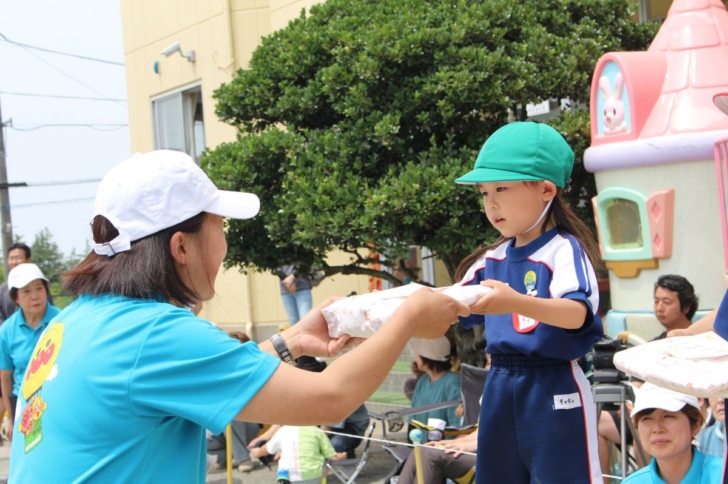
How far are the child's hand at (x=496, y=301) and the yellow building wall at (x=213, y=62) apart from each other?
30.2ft

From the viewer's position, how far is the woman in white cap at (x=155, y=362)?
1874 millimetres

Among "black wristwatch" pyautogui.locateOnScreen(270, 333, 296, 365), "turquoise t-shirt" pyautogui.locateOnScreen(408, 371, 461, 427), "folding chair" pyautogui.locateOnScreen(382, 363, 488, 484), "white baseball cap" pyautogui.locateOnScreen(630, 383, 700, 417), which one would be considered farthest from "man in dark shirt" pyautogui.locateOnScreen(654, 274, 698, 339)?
"black wristwatch" pyautogui.locateOnScreen(270, 333, 296, 365)

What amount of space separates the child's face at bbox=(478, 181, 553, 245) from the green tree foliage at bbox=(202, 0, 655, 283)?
2.84 meters

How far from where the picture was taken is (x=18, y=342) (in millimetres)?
7215

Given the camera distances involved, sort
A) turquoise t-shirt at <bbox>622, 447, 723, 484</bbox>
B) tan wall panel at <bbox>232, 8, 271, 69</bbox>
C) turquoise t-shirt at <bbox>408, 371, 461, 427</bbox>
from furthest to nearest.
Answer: tan wall panel at <bbox>232, 8, 271, 69</bbox> → turquoise t-shirt at <bbox>408, 371, 461, 427</bbox> → turquoise t-shirt at <bbox>622, 447, 723, 484</bbox>

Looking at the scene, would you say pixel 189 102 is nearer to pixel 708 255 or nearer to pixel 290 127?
pixel 290 127

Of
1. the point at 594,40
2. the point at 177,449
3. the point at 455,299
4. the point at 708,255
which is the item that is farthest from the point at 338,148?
the point at 177,449

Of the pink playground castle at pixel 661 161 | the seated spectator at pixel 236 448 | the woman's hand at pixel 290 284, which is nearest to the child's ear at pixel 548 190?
the pink playground castle at pixel 661 161

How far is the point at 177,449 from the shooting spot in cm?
199

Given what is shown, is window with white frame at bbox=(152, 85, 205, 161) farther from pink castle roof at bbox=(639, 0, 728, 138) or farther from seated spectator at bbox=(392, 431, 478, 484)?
seated spectator at bbox=(392, 431, 478, 484)

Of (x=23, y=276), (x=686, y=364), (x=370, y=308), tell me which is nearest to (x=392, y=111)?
(x=23, y=276)

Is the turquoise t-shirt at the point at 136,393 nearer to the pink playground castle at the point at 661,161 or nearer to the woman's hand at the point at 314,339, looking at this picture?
the woman's hand at the point at 314,339

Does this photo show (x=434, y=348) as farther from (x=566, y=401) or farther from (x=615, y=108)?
(x=566, y=401)

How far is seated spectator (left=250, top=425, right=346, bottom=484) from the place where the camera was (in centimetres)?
652
